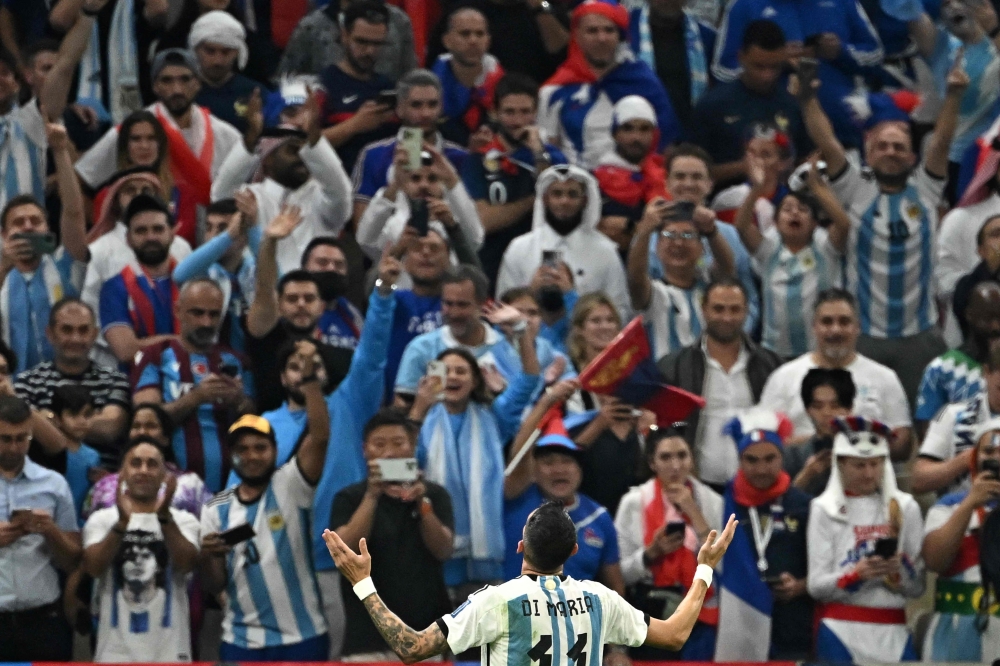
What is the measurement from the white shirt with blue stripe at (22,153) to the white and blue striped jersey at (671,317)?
13.5ft

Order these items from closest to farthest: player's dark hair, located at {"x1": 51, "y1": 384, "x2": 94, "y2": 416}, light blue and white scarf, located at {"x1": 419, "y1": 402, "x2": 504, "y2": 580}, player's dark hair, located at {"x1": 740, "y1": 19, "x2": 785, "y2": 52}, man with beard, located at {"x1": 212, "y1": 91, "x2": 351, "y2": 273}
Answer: light blue and white scarf, located at {"x1": 419, "y1": 402, "x2": 504, "y2": 580}, player's dark hair, located at {"x1": 51, "y1": 384, "x2": 94, "y2": 416}, man with beard, located at {"x1": 212, "y1": 91, "x2": 351, "y2": 273}, player's dark hair, located at {"x1": 740, "y1": 19, "x2": 785, "y2": 52}

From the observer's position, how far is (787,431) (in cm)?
1123

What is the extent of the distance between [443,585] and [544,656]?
10.3ft

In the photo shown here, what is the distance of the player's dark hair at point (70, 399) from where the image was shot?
35.6ft

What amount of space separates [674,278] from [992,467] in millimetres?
2711

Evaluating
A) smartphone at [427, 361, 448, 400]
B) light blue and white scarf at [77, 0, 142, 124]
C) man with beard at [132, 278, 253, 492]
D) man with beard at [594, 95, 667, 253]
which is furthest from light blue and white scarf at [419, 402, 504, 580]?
light blue and white scarf at [77, 0, 142, 124]

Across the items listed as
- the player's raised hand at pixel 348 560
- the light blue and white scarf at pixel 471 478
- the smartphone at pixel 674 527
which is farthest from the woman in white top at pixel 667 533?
the player's raised hand at pixel 348 560

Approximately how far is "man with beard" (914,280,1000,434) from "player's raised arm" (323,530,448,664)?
5141mm

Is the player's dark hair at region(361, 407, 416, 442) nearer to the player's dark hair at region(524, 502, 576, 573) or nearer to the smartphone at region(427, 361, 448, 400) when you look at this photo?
the smartphone at region(427, 361, 448, 400)

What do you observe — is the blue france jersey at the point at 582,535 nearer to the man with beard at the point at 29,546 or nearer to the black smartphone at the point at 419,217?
the black smartphone at the point at 419,217

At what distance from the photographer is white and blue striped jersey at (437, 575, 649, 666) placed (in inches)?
280

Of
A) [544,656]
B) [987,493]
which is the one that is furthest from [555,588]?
[987,493]

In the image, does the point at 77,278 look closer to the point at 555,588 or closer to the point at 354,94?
the point at 354,94

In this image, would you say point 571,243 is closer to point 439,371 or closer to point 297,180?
point 297,180
